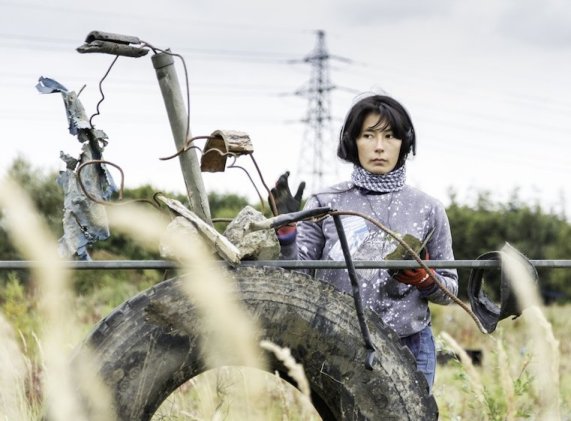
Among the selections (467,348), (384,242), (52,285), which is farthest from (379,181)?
(467,348)

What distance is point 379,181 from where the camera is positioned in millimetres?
3064

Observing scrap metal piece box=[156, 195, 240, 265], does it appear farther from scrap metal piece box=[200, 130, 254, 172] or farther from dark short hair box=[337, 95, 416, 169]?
dark short hair box=[337, 95, 416, 169]

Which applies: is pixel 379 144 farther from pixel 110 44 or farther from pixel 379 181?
pixel 110 44

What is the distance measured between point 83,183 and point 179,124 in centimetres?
29

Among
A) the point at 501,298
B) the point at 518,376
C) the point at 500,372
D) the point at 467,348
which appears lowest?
the point at 467,348

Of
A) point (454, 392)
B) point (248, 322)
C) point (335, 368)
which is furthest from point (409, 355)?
point (454, 392)

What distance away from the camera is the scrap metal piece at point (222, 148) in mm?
2525

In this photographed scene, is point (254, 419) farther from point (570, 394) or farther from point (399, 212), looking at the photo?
point (570, 394)

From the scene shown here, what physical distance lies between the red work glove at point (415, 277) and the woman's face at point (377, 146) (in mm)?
406

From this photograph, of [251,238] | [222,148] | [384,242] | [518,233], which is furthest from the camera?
[518,233]

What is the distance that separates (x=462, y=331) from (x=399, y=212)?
23.6ft

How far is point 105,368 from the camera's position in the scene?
2.36 m

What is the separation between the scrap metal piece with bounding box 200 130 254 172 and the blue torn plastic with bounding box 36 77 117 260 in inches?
10.0

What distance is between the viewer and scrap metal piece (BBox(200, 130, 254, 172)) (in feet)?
8.29
